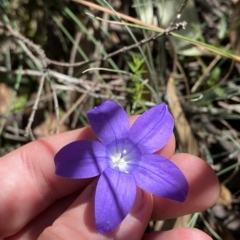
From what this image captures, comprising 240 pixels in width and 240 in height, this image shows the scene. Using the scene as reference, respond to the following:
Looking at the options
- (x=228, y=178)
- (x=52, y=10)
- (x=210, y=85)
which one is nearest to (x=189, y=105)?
(x=210, y=85)

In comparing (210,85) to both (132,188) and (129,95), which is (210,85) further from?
(132,188)

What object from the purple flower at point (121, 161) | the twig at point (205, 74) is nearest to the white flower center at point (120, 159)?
the purple flower at point (121, 161)

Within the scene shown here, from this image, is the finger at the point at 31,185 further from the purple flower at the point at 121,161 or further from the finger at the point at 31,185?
the purple flower at the point at 121,161

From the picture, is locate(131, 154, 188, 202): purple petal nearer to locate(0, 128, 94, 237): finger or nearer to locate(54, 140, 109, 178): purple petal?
locate(54, 140, 109, 178): purple petal

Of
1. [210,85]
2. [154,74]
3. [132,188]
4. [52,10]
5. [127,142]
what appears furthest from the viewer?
[52,10]

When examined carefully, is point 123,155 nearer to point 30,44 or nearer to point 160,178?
point 160,178

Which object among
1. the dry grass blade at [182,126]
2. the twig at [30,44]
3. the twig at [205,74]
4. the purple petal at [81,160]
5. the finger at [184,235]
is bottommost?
the finger at [184,235]

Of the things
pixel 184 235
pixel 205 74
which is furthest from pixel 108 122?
pixel 205 74
